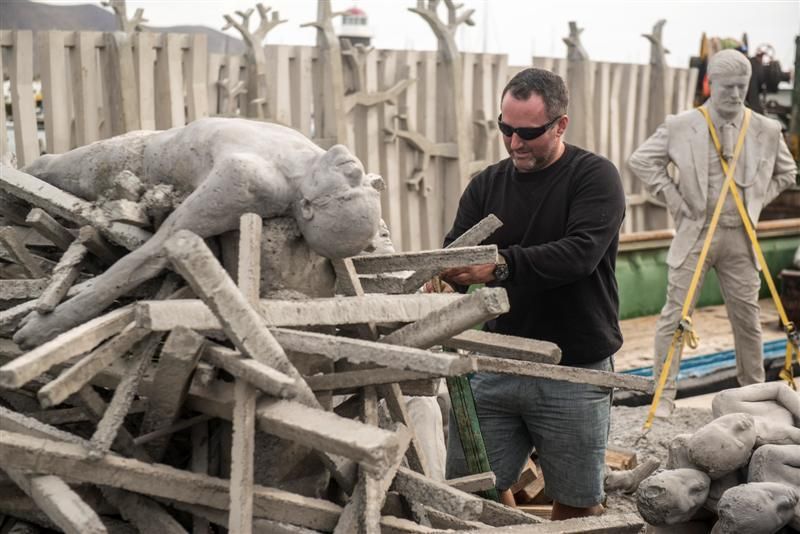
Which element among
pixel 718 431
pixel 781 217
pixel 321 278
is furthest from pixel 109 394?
pixel 781 217

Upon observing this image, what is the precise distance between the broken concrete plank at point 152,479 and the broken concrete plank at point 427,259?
0.75 m

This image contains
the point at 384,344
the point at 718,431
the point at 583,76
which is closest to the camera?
the point at 384,344

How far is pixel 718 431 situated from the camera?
350 cm

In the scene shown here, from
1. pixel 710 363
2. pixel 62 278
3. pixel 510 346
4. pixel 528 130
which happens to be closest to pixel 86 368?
pixel 62 278

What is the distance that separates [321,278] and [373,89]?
534 centimetres

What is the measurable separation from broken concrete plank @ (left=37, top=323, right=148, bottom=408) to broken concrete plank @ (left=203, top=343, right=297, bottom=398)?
188 millimetres

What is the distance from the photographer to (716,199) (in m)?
6.49

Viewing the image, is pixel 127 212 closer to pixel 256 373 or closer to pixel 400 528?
pixel 256 373

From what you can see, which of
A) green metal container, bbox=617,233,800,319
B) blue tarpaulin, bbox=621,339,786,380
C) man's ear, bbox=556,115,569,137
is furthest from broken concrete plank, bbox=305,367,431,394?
green metal container, bbox=617,233,800,319

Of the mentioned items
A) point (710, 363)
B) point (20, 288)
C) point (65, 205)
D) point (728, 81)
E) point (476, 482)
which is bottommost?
point (710, 363)

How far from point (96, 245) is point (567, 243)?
5.02 ft

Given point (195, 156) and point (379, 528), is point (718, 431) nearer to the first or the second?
point (379, 528)

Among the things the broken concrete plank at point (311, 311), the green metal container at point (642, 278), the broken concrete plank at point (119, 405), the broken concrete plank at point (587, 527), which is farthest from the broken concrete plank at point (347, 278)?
the green metal container at point (642, 278)

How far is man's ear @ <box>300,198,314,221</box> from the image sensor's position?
8.46ft
